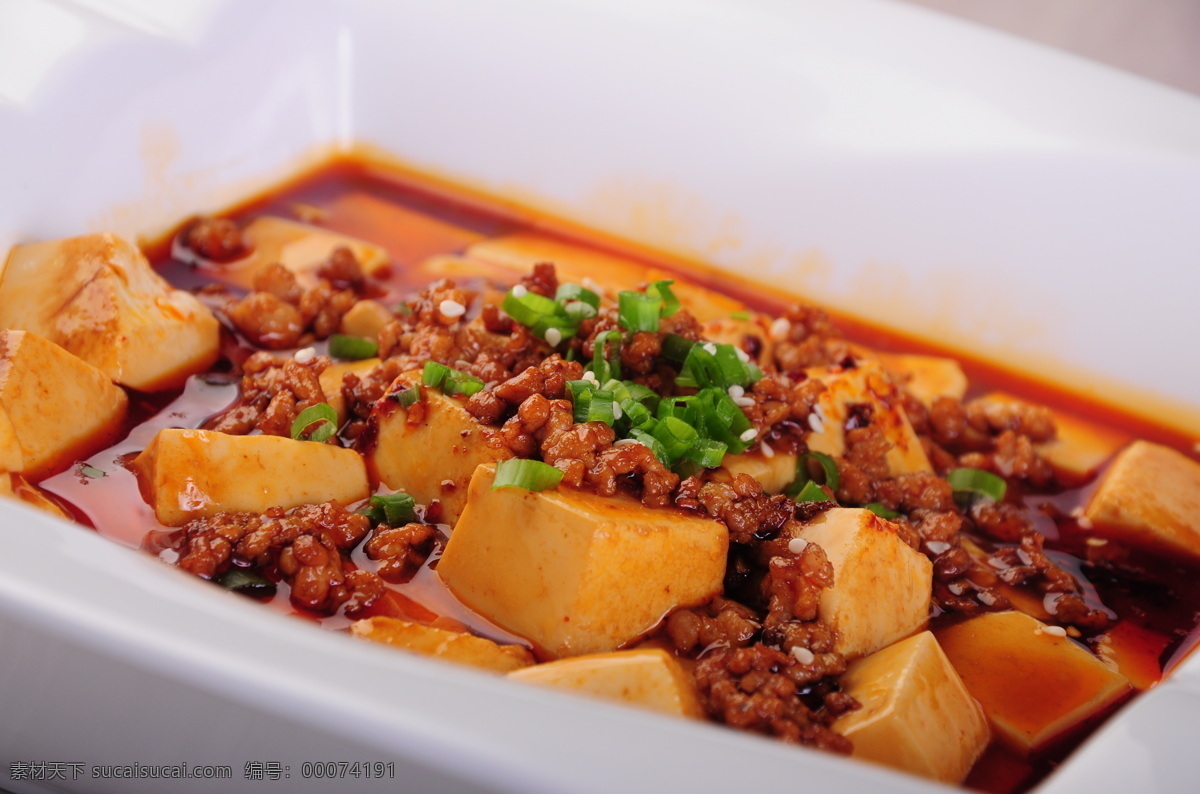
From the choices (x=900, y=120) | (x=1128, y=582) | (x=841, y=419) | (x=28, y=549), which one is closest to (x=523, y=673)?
(x=28, y=549)

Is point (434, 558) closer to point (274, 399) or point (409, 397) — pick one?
point (409, 397)

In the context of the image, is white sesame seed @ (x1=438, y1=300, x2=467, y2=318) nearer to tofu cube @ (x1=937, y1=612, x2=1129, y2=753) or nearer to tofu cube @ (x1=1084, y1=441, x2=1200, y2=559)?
tofu cube @ (x1=937, y1=612, x2=1129, y2=753)

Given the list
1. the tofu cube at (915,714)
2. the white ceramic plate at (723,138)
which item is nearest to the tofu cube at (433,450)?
the tofu cube at (915,714)

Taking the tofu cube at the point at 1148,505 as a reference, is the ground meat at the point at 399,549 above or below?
below

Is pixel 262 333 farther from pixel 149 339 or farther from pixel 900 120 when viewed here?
pixel 900 120

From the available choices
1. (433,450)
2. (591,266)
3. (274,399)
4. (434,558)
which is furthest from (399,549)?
(591,266)

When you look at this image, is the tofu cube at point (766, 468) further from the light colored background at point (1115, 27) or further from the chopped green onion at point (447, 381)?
the light colored background at point (1115, 27)
